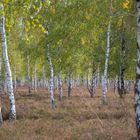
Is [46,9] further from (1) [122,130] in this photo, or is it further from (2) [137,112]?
(2) [137,112]

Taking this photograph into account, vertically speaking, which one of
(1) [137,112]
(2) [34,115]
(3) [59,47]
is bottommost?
(2) [34,115]

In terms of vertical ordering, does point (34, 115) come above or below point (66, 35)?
below

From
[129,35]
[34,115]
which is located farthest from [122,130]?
[129,35]

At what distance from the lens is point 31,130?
1369 centimetres

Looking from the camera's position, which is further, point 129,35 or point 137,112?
point 129,35

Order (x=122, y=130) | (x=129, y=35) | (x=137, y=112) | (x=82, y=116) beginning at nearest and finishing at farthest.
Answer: (x=137, y=112), (x=122, y=130), (x=82, y=116), (x=129, y=35)

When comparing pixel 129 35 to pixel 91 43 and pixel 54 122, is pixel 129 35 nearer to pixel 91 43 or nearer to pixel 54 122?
pixel 91 43

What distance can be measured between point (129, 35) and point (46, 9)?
9697 mm

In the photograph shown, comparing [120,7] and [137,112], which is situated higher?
[120,7]

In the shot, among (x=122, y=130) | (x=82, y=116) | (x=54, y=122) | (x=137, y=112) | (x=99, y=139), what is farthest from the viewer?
(x=82, y=116)

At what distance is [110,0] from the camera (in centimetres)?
2669

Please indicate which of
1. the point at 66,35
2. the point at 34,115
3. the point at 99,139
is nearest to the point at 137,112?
the point at 99,139

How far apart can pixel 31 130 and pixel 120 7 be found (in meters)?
16.8

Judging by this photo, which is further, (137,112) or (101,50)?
(101,50)
